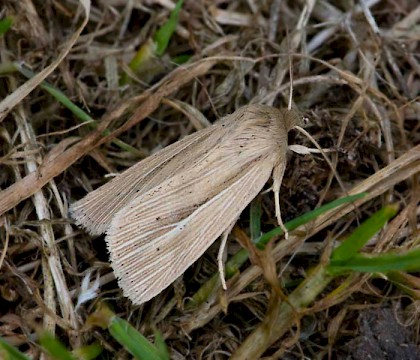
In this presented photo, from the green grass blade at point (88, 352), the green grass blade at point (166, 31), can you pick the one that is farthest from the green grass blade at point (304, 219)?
the green grass blade at point (166, 31)

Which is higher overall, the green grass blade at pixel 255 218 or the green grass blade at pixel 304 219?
the green grass blade at pixel 304 219

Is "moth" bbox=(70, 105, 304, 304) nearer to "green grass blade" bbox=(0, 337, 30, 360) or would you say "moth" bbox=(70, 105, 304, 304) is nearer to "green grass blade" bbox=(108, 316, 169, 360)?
"green grass blade" bbox=(108, 316, 169, 360)

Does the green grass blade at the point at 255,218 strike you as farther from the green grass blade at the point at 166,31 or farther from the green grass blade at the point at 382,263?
the green grass blade at the point at 166,31

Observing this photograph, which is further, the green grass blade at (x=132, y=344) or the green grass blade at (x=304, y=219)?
the green grass blade at (x=304, y=219)

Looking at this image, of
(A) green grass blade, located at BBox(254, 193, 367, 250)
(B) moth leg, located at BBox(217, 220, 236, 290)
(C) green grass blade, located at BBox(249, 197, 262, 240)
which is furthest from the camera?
(C) green grass blade, located at BBox(249, 197, 262, 240)

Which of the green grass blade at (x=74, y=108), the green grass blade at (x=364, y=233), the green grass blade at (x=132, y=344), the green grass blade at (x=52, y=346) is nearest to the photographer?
the green grass blade at (x=52, y=346)

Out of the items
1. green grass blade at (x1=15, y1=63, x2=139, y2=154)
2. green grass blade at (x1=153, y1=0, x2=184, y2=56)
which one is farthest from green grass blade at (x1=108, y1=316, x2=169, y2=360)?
green grass blade at (x1=153, y1=0, x2=184, y2=56)

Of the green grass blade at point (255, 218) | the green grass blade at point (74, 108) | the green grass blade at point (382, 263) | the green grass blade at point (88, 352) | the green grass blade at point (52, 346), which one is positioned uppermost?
the green grass blade at point (74, 108)
